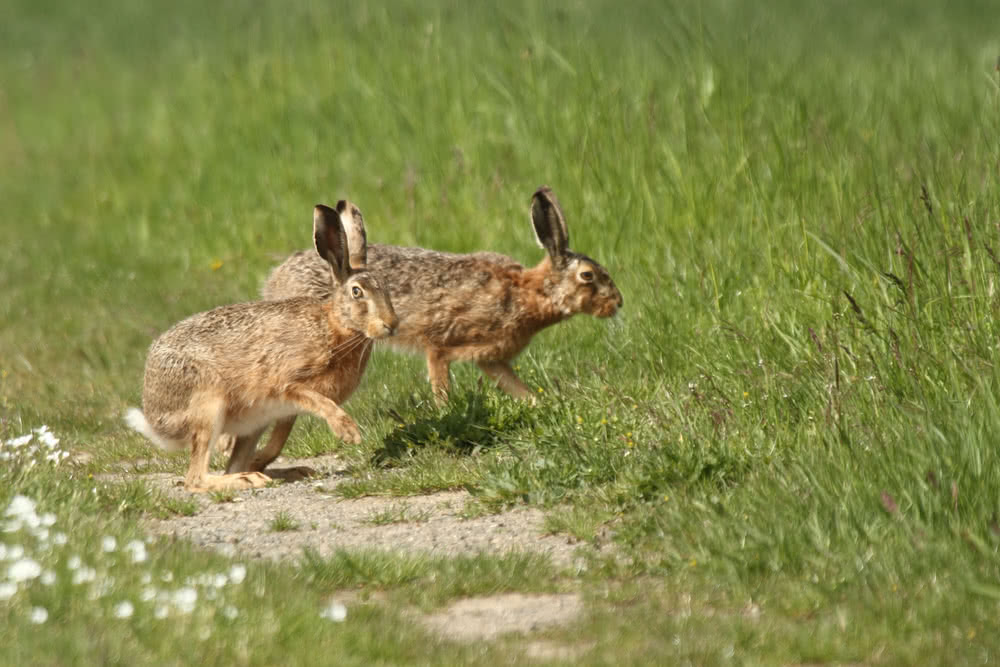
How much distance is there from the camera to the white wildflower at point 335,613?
4.18 meters

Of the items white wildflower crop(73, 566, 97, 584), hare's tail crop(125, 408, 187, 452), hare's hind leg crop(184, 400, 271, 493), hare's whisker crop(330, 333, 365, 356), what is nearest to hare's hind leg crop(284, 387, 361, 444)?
hare's whisker crop(330, 333, 365, 356)

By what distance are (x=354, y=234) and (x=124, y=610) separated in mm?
3462

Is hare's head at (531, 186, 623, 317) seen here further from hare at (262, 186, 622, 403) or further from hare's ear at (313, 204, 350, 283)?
hare's ear at (313, 204, 350, 283)

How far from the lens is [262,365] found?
683 cm

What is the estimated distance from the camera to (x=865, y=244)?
23.7ft

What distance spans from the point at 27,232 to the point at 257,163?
8.55ft

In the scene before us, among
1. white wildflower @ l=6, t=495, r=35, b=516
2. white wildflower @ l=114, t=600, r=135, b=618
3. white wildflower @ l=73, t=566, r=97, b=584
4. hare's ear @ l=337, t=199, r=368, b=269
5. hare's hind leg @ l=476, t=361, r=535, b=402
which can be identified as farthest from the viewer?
hare's hind leg @ l=476, t=361, r=535, b=402

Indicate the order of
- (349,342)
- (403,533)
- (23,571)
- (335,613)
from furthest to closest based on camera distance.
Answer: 1. (349,342)
2. (403,533)
3. (23,571)
4. (335,613)

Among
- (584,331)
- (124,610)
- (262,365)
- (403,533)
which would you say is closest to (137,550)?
(124,610)

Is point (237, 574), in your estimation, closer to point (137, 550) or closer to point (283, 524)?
point (137, 550)

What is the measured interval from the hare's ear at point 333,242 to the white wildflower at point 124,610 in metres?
3.02

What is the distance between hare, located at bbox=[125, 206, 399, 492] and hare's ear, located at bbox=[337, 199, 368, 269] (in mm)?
119

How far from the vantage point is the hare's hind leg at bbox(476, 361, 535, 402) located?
25.9 feet

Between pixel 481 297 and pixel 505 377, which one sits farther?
pixel 481 297
